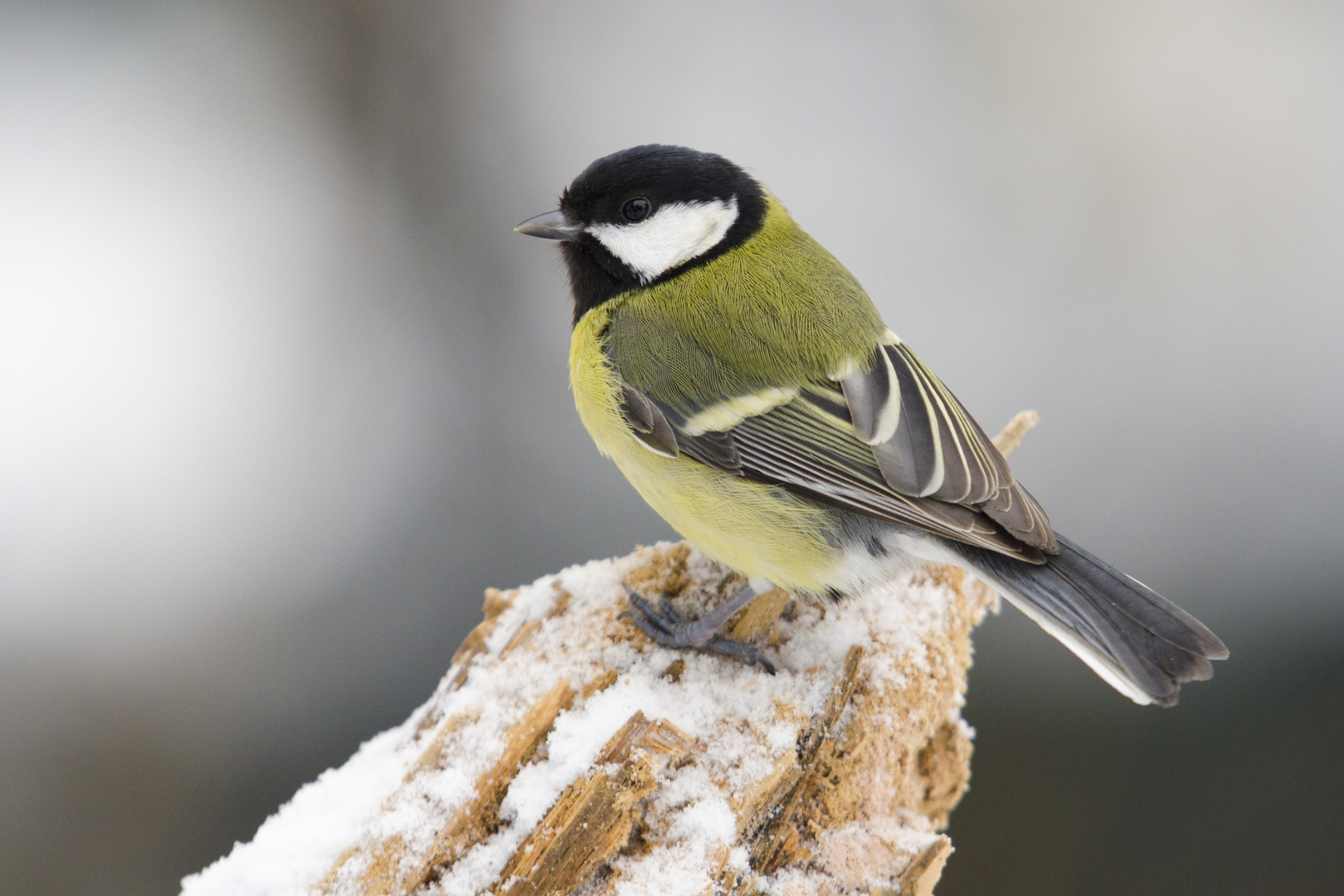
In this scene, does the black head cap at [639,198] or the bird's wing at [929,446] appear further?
the black head cap at [639,198]

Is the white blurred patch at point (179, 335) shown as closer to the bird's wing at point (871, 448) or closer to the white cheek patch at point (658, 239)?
the white cheek patch at point (658, 239)

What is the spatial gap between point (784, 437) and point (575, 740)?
63 cm

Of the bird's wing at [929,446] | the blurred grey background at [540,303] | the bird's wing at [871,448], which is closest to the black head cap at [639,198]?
the bird's wing at [871,448]

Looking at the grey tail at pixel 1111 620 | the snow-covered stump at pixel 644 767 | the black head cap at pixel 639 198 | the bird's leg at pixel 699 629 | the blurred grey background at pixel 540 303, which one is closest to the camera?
the snow-covered stump at pixel 644 767

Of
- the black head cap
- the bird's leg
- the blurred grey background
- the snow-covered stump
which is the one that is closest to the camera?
the snow-covered stump

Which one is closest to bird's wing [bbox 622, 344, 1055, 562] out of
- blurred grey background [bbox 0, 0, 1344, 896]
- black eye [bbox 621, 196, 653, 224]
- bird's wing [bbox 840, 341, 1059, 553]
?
bird's wing [bbox 840, 341, 1059, 553]

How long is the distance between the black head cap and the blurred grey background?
128cm

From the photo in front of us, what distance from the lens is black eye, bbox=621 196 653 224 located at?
6.57 feet

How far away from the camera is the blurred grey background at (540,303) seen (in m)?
2.92

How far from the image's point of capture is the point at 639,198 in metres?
2.00

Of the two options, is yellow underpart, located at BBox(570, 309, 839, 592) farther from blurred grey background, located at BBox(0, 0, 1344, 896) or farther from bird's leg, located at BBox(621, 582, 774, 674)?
blurred grey background, located at BBox(0, 0, 1344, 896)

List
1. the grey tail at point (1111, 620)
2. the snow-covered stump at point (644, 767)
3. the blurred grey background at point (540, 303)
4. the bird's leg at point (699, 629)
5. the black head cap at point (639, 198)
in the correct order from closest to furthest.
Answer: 1. the snow-covered stump at point (644, 767)
2. the grey tail at point (1111, 620)
3. the bird's leg at point (699, 629)
4. the black head cap at point (639, 198)
5. the blurred grey background at point (540, 303)

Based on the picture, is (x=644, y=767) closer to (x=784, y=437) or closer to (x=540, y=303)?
(x=784, y=437)

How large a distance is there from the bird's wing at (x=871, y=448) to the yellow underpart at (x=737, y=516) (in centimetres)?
3
